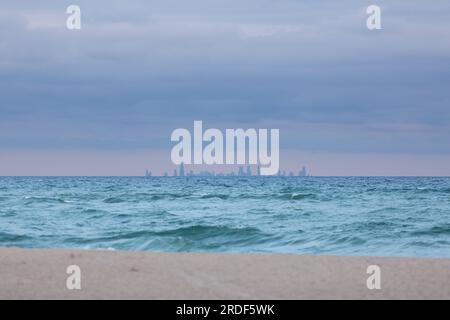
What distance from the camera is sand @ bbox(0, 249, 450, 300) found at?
9406 millimetres

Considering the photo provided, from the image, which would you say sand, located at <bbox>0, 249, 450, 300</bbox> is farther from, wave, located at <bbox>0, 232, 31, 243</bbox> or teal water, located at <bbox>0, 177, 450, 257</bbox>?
wave, located at <bbox>0, 232, 31, 243</bbox>

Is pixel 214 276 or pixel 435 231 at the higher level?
pixel 214 276

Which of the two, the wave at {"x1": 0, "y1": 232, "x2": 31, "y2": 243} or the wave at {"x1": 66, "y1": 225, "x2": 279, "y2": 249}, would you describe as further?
the wave at {"x1": 66, "y1": 225, "x2": 279, "y2": 249}

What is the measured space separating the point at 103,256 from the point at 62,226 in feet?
43.6

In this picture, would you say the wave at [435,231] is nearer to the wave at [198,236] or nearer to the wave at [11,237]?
the wave at [198,236]

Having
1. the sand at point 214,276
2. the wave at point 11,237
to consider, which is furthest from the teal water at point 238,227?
the sand at point 214,276

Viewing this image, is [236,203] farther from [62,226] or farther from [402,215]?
[62,226]

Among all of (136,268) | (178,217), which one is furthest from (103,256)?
(178,217)

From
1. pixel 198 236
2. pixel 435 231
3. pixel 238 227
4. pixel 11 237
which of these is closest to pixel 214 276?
pixel 198 236

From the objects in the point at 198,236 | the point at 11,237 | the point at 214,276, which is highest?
the point at 214,276

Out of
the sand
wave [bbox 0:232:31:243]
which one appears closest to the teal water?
wave [bbox 0:232:31:243]

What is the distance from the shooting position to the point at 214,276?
34.6 ft

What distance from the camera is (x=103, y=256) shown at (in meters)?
12.3

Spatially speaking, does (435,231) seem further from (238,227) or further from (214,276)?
(214,276)
